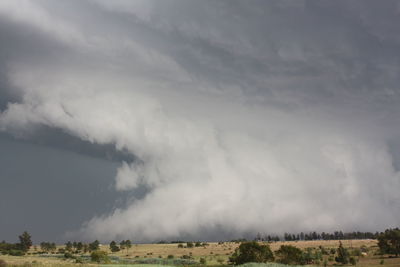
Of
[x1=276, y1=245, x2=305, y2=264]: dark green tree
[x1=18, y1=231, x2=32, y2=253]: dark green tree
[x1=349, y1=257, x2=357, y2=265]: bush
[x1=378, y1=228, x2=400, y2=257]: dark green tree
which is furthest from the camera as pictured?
[x1=18, y1=231, x2=32, y2=253]: dark green tree

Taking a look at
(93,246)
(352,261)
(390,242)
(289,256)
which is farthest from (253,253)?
(93,246)

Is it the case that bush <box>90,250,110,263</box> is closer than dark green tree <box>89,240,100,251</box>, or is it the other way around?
bush <box>90,250,110,263</box>

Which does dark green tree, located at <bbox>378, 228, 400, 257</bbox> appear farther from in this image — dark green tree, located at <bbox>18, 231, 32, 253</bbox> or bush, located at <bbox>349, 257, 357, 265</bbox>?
dark green tree, located at <bbox>18, 231, 32, 253</bbox>

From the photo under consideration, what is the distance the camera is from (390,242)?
94.8 m

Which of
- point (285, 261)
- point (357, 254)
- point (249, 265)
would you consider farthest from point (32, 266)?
point (357, 254)

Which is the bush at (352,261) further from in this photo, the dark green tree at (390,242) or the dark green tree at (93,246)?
the dark green tree at (93,246)

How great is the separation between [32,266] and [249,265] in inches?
1430

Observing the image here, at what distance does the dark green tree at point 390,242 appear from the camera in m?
91.8

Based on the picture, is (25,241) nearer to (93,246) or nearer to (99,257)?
(93,246)

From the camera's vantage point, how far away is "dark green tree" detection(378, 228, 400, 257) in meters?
91.8

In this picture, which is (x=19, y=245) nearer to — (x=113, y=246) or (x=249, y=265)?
(x=113, y=246)

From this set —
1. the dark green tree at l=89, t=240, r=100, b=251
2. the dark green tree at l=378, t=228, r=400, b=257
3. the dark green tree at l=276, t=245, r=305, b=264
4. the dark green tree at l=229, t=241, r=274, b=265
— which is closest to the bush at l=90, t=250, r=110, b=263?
the dark green tree at l=229, t=241, r=274, b=265

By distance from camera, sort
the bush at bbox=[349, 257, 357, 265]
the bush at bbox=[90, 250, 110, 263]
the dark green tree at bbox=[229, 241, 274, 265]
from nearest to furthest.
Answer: the dark green tree at bbox=[229, 241, 274, 265] → the bush at bbox=[349, 257, 357, 265] → the bush at bbox=[90, 250, 110, 263]

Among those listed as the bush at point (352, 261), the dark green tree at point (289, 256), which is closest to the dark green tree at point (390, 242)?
the bush at point (352, 261)
